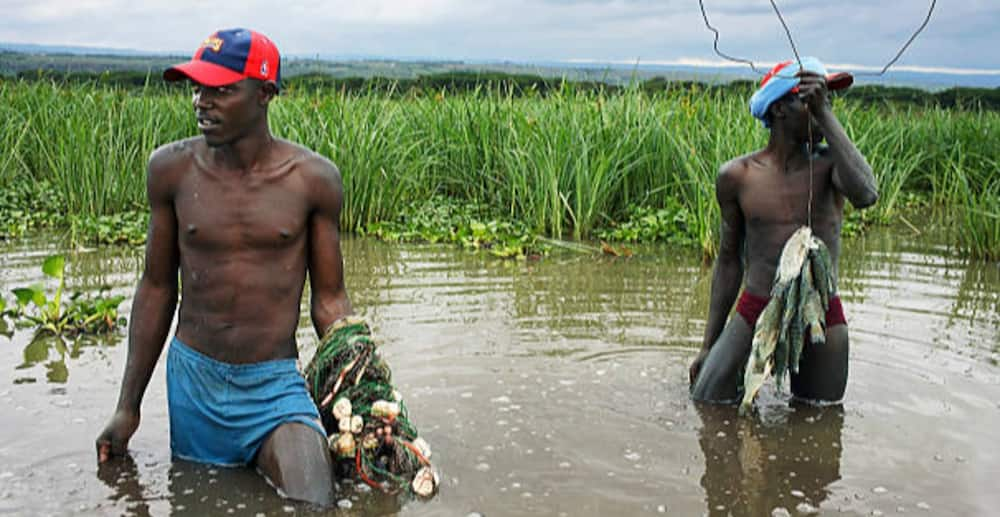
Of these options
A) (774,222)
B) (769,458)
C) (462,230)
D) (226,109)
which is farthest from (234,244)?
(462,230)

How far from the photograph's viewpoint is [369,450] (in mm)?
3545

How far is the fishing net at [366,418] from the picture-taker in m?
3.52

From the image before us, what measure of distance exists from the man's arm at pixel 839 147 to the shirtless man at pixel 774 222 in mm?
21

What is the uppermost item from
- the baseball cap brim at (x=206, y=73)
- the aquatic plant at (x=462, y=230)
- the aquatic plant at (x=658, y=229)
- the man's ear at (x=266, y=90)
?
the baseball cap brim at (x=206, y=73)

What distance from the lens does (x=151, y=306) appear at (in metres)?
3.62

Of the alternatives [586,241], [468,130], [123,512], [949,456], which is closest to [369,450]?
[123,512]

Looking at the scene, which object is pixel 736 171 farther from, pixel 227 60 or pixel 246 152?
pixel 227 60

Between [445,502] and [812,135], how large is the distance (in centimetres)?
213

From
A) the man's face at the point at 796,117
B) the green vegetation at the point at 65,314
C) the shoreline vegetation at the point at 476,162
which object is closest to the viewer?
the man's face at the point at 796,117

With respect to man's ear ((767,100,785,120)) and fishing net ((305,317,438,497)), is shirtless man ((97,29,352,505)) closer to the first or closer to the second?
fishing net ((305,317,438,497))

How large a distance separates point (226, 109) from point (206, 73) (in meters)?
0.13

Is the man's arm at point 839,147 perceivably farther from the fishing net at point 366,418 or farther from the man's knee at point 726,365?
the fishing net at point 366,418

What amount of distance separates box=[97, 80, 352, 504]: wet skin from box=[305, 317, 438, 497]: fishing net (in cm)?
15

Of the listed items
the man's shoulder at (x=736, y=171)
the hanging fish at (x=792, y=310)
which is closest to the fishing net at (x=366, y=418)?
the hanging fish at (x=792, y=310)
